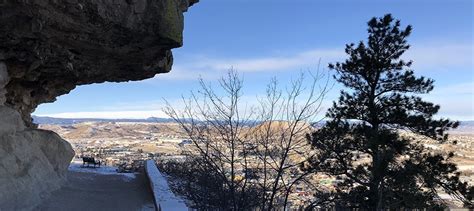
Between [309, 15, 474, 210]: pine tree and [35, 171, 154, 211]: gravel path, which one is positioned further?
[309, 15, 474, 210]: pine tree

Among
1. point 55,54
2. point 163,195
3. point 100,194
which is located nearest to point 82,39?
point 55,54

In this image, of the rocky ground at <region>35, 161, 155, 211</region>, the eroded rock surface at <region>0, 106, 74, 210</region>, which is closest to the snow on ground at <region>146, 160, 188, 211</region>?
the rocky ground at <region>35, 161, 155, 211</region>

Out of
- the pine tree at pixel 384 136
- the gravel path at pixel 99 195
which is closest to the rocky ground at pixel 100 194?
the gravel path at pixel 99 195

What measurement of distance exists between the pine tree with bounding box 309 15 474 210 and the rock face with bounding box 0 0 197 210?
6.83 meters

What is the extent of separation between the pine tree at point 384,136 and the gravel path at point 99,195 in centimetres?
545

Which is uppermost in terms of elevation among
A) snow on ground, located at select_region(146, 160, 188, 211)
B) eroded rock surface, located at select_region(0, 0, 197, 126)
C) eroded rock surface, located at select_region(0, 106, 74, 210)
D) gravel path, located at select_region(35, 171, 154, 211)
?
eroded rock surface, located at select_region(0, 0, 197, 126)

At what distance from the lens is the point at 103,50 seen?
24.6 ft

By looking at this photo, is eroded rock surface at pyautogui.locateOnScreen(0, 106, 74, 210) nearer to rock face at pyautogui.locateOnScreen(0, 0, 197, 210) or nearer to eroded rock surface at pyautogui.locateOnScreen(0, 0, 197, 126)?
rock face at pyautogui.locateOnScreen(0, 0, 197, 210)

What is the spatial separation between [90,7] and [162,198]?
163 inches

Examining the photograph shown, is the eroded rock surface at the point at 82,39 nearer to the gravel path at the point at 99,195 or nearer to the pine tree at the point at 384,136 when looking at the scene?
the gravel path at the point at 99,195

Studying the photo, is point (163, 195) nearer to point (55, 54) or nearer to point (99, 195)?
point (99, 195)

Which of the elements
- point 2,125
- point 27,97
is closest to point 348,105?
point 27,97

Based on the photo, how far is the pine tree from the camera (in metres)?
13.2

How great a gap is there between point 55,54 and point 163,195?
349 centimetres
